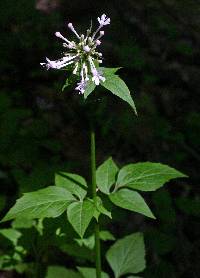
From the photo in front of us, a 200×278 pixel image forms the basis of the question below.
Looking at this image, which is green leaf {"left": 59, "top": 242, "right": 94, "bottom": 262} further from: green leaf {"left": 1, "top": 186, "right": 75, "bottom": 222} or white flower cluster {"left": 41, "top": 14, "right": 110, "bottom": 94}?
white flower cluster {"left": 41, "top": 14, "right": 110, "bottom": 94}

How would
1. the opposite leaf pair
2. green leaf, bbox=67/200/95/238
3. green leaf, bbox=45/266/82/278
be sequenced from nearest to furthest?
1. green leaf, bbox=67/200/95/238
2. the opposite leaf pair
3. green leaf, bbox=45/266/82/278

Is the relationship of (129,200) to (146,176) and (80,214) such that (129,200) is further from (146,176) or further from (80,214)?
(80,214)

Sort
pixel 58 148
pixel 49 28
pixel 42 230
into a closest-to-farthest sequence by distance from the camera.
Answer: pixel 42 230 < pixel 58 148 < pixel 49 28

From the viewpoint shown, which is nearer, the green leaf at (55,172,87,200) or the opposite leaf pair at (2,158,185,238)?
the opposite leaf pair at (2,158,185,238)

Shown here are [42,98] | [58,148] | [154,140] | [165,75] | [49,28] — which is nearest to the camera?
[58,148]

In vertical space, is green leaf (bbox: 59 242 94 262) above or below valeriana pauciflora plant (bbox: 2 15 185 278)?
below

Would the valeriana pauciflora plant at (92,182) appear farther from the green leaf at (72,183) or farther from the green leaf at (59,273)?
the green leaf at (59,273)

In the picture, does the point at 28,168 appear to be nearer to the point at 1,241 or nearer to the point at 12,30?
the point at 1,241

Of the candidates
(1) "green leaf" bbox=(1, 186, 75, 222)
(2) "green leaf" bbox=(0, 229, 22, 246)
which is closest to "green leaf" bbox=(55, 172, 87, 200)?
(1) "green leaf" bbox=(1, 186, 75, 222)

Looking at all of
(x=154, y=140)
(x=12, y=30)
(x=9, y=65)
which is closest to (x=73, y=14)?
(x=12, y=30)
